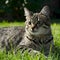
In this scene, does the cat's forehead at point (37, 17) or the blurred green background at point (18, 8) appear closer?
the cat's forehead at point (37, 17)

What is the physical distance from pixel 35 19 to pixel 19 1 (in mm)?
7933

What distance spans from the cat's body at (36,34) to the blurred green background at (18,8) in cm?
550

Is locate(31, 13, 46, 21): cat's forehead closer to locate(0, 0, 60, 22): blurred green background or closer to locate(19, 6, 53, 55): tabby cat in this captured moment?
locate(19, 6, 53, 55): tabby cat

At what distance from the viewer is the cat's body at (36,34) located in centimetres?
571

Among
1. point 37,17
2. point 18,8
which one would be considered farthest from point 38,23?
point 18,8

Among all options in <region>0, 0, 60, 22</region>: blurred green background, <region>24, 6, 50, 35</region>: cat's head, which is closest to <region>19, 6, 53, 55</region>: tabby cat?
<region>24, 6, 50, 35</region>: cat's head

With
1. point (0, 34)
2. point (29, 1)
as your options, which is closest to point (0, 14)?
point (29, 1)

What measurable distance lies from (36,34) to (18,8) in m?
9.37

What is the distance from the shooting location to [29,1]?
12523 millimetres

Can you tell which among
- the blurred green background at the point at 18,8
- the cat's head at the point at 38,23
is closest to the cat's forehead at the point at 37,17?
the cat's head at the point at 38,23

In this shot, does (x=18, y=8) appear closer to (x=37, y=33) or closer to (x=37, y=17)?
(x=37, y=17)

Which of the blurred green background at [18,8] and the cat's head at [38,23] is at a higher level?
the cat's head at [38,23]

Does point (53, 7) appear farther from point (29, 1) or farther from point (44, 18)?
point (44, 18)

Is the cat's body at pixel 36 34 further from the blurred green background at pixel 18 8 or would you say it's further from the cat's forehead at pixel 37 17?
the blurred green background at pixel 18 8
